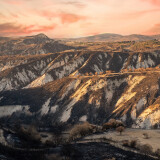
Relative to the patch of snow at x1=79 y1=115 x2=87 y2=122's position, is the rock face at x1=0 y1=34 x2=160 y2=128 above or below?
above

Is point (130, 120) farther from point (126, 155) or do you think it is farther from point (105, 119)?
point (126, 155)

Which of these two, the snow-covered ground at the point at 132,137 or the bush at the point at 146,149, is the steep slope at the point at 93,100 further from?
the bush at the point at 146,149

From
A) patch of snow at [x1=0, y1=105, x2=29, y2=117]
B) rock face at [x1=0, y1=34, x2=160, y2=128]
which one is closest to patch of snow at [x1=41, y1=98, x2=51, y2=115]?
rock face at [x1=0, y1=34, x2=160, y2=128]

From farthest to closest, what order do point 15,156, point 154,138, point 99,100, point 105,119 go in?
point 99,100
point 105,119
point 154,138
point 15,156

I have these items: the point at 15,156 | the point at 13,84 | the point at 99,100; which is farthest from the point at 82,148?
the point at 13,84

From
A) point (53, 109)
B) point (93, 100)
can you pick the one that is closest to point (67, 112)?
point (53, 109)

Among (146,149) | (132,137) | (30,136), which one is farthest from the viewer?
(30,136)

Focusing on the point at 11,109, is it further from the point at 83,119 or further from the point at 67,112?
the point at 83,119

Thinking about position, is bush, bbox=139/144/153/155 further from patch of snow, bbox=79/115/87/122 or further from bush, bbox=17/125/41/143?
patch of snow, bbox=79/115/87/122

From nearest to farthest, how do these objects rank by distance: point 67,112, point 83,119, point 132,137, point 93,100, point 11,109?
point 132,137 → point 83,119 → point 67,112 → point 93,100 → point 11,109

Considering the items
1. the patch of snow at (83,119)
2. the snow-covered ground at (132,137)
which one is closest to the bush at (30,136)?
the snow-covered ground at (132,137)

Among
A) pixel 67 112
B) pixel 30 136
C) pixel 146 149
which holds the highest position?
pixel 146 149
